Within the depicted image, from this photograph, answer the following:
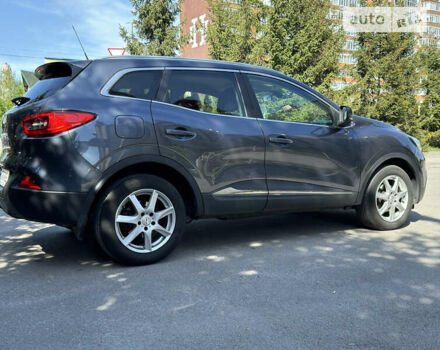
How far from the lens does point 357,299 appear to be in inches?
128

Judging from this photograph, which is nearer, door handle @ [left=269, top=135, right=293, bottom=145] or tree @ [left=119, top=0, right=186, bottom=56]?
door handle @ [left=269, top=135, right=293, bottom=145]

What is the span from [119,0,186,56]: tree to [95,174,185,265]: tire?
93.5 feet

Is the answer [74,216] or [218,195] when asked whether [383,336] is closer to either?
[218,195]

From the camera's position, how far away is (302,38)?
20.0 m

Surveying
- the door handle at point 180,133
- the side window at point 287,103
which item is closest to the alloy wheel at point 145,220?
the door handle at point 180,133

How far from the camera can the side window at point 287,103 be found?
4.69 m

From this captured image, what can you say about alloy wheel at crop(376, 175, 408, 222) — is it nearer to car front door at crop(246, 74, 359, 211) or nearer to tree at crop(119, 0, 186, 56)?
car front door at crop(246, 74, 359, 211)

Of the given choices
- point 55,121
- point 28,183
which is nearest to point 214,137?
point 55,121

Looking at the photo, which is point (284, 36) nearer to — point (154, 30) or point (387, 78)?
point (387, 78)

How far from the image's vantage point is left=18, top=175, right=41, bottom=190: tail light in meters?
3.67

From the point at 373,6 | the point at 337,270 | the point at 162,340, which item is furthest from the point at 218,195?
the point at 373,6

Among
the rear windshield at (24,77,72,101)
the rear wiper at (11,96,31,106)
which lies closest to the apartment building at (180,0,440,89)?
the rear windshield at (24,77,72,101)

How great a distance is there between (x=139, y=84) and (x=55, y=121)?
0.82 meters

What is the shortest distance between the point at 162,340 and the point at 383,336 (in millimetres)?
1295
